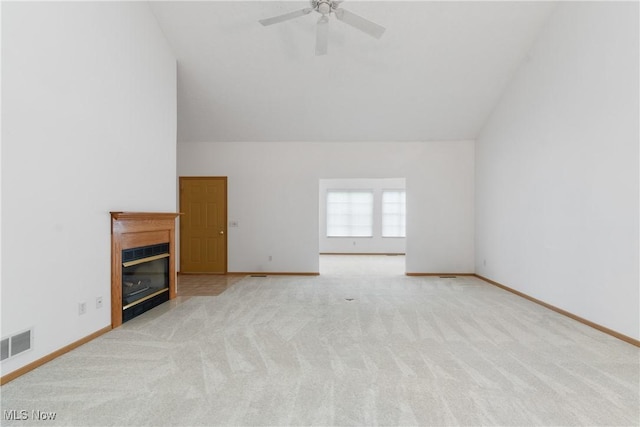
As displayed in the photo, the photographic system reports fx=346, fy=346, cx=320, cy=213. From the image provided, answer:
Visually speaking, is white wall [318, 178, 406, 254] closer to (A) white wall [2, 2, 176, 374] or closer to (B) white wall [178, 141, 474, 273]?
(B) white wall [178, 141, 474, 273]

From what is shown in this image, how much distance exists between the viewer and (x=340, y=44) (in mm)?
5098

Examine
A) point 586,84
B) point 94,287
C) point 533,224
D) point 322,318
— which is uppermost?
point 586,84

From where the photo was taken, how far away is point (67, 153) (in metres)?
3.10

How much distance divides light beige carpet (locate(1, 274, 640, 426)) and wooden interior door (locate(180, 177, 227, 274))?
286cm

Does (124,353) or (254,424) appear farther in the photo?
(124,353)

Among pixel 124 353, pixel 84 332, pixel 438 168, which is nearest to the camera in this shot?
pixel 124 353

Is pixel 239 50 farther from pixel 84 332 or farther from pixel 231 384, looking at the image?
pixel 231 384

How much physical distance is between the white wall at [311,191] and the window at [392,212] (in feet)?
15.1

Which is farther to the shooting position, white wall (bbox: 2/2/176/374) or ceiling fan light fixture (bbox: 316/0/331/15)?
ceiling fan light fixture (bbox: 316/0/331/15)

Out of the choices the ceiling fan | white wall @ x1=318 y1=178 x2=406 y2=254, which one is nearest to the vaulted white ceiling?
the ceiling fan

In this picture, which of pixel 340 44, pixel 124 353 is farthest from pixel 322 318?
pixel 340 44

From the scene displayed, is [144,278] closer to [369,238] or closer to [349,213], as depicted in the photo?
[349,213]

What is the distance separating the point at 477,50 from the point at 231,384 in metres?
5.42

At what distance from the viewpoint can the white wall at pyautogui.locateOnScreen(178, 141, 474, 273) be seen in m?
7.22
